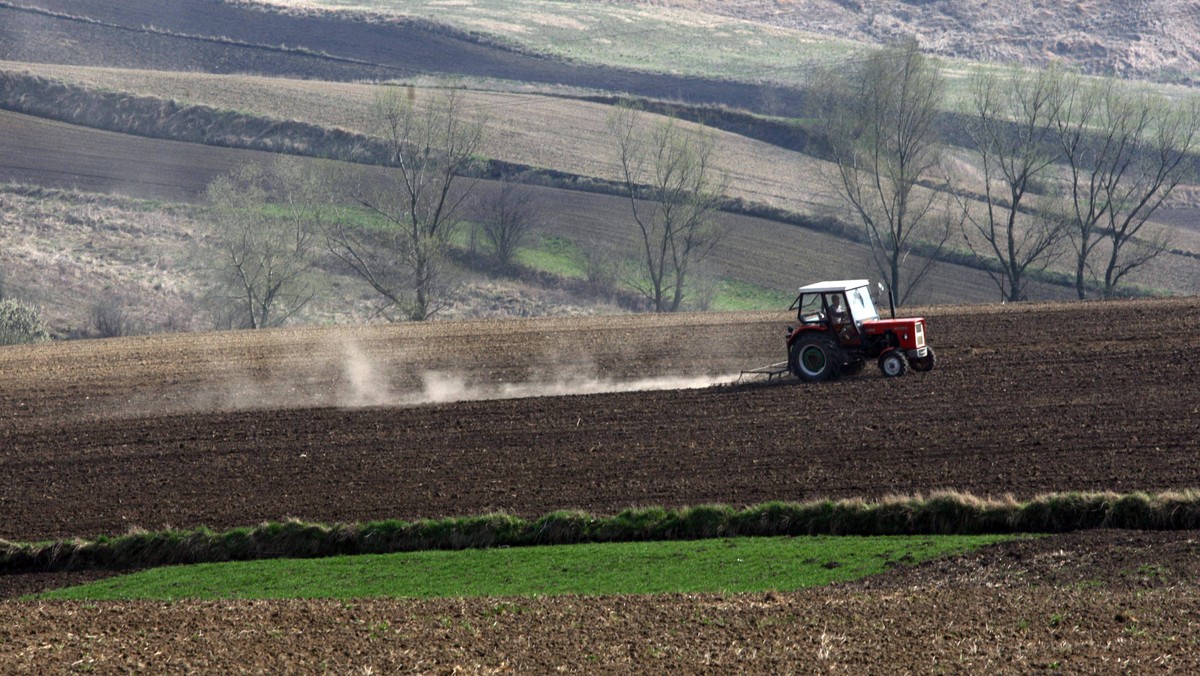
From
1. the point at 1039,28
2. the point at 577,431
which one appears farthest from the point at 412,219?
the point at 1039,28

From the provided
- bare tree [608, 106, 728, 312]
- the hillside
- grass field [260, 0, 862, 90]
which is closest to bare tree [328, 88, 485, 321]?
the hillside

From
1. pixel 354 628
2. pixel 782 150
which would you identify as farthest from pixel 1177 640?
pixel 782 150

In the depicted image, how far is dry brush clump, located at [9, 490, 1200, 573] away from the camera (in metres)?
15.5

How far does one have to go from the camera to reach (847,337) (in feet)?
80.4

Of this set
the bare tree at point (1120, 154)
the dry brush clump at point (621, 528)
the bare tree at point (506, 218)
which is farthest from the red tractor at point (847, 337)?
the bare tree at point (506, 218)

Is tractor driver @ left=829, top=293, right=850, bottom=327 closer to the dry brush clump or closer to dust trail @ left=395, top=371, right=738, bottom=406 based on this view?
Result: dust trail @ left=395, top=371, right=738, bottom=406

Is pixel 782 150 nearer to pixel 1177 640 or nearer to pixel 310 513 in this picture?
pixel 310 513

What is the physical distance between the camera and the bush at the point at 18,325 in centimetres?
4191

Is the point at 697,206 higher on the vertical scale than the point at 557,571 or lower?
higher

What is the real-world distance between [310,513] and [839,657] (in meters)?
9.87

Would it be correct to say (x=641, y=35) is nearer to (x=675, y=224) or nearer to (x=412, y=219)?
(x=675, y=224)

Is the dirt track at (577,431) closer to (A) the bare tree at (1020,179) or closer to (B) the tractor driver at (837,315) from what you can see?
(B) the tractor driver at (837,315)

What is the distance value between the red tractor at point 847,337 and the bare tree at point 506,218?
31.8m

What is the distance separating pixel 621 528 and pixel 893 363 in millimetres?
9886
